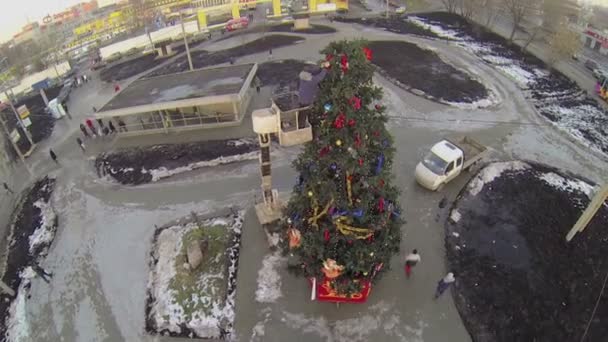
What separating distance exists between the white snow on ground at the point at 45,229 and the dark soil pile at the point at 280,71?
15116 mm

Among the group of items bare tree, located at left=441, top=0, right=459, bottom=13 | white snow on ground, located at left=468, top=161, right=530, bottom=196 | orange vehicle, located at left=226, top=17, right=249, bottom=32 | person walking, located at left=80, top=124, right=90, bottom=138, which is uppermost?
bare tree, located at left=441, top=0, right=459, bottom=13

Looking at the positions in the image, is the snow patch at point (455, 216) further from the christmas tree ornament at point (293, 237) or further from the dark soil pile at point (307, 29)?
the dark soil pile at point (307, 29)

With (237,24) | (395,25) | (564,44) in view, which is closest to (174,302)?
(564,44)

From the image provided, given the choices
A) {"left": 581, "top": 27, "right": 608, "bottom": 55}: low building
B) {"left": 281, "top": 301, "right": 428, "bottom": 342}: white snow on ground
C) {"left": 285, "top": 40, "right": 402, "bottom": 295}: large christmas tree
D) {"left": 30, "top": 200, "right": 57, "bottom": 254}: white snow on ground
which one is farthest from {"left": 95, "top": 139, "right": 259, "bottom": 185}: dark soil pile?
{"left": 581, "top": 27, "right": 608, "bottom": 55}: low building

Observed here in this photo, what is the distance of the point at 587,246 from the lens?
11273mm

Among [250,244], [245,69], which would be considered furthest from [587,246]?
[245,69]

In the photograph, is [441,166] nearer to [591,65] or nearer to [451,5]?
[591,65]

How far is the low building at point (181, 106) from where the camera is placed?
17703 mm

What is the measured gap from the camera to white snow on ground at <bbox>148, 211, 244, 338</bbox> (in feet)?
32.2

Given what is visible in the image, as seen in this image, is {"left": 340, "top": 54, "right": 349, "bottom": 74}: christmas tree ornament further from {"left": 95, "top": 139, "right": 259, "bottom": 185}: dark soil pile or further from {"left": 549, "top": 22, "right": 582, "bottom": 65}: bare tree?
{"left": 549, "top": 22, "right": 582, "bottom": 65}: bare tree

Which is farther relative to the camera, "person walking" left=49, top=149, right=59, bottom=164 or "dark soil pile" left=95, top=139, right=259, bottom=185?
"person walking" left=49, top=149, right=59, bottom=164

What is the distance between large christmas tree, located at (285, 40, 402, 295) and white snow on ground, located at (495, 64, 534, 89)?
1956 cm

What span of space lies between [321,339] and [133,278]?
22.6 ft

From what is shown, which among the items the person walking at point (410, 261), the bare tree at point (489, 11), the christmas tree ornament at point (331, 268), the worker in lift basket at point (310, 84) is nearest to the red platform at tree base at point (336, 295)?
the christmas tree ornament at point (331, 268)
